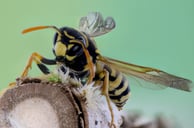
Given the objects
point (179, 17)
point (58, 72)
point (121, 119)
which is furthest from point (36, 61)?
point (179, 17)

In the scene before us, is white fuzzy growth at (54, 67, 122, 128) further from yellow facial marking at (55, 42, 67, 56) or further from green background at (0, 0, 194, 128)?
green background at (0, 0, 194, 128)

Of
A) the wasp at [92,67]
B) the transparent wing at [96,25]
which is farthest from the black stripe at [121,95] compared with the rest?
the transparent wing at [96,25]

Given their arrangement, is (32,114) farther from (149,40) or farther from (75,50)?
(149,40)

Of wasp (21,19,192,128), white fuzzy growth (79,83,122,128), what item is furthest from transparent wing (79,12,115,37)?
white fuzzy growth (79,83,122,128)

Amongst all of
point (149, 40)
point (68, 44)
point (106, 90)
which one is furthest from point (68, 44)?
point (149, 40)

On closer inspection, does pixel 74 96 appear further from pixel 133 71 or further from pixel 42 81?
pixel 133 71

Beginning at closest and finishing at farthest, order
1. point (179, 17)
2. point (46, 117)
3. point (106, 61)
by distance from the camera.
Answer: point (46, 117)
point (106, 61)
point (179, 17)
